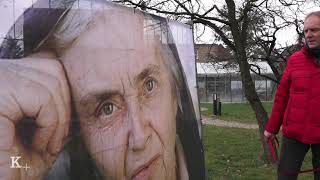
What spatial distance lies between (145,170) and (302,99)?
1464 mm

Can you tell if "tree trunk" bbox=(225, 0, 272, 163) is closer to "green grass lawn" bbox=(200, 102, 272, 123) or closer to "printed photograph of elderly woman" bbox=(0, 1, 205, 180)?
"printed photograph of elderly woman" bbox=(0, 1, 205, 180)

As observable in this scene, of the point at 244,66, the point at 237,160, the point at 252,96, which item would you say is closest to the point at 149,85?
the point at 244,66

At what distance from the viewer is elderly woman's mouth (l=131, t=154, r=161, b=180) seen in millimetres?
4135

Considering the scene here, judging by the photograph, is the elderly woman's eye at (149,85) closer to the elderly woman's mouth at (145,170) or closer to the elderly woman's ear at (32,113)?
the elderly woman's mouth at (145,170)

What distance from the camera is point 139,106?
4.18 meters

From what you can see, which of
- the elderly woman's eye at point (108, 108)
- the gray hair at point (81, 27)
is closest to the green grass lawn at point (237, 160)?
the gray hair at point (81, 27)

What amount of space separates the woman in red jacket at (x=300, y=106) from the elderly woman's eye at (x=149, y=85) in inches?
45.3

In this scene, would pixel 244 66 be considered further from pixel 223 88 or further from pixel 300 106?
pixel 223 88

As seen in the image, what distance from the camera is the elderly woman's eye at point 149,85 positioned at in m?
4.30

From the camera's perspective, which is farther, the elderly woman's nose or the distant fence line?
the distant fence line

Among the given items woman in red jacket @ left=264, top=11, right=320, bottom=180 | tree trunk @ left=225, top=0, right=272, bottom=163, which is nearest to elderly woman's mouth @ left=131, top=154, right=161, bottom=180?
woman in red jacket @ left=264, top=11, right=320, bottom=180

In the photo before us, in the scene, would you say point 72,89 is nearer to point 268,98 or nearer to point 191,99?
point 191,99

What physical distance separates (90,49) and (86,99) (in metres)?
0.36

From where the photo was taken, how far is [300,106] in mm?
4473
